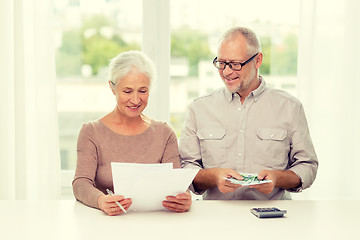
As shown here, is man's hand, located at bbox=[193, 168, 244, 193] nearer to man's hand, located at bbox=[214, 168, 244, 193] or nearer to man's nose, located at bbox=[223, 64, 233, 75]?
man's hand, located at bbox=[214, 168, 244, 193]

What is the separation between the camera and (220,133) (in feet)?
7.87

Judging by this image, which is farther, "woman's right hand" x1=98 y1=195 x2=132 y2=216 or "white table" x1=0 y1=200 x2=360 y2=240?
"woman's right hand" x1=98 y1=195 x2=132 y2=216

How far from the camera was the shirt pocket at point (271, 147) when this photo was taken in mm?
2361

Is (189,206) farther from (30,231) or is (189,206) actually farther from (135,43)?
(135,43)

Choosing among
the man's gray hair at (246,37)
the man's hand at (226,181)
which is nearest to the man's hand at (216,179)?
the man's hand at (226,181)

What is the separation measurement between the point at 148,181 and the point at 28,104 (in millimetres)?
1442

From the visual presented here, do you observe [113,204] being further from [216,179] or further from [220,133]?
[220,133]

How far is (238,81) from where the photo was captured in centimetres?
237

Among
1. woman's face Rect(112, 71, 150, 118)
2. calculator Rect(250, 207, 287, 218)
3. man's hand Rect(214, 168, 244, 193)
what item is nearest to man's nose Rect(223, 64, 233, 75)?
woman's face Rect(112, 71, 150, 118)

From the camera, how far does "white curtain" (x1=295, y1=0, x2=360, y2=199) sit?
9.31 feet

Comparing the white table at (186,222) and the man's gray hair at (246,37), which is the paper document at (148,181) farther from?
the man's gray hair at (246,37)

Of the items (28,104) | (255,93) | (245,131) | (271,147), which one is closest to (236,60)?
(255,93)

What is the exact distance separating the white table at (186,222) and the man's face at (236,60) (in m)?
0.67

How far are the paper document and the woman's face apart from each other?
0.50 meters
